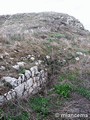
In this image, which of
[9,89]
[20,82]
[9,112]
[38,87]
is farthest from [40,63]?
[9,112]

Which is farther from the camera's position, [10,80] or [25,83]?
[25,83]

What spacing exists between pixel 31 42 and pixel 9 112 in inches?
138

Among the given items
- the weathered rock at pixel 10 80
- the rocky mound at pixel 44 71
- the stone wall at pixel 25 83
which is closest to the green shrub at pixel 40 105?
the rocky mound at pixel 44 71

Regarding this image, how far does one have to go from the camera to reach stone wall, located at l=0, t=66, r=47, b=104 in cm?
542

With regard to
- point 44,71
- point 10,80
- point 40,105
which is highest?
point 10,80

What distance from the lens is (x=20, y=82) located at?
5.83 m

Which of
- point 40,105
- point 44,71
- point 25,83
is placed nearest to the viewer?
point 40,105

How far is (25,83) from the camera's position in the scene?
6.02 m

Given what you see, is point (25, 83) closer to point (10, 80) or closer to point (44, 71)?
point (10, 80)

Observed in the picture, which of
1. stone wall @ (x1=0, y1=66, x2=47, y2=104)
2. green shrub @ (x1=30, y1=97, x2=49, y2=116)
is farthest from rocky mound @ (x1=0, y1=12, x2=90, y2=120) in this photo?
green shrub @ (x1=30, y1=97, x2=49, y2=116)

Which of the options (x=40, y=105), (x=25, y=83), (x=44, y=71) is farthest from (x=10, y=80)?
(x=44, y=71)

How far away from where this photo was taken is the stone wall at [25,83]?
5420 mm

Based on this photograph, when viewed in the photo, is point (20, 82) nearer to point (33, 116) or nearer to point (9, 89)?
point (9, 89)

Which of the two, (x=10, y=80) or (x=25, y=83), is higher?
(x=10, y=80)
